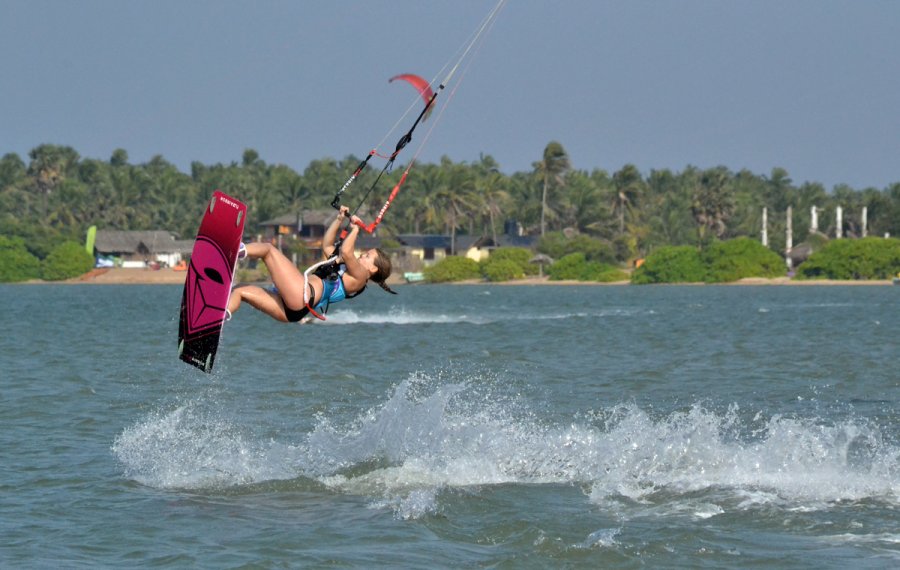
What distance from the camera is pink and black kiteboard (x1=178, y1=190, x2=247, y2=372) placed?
941cm

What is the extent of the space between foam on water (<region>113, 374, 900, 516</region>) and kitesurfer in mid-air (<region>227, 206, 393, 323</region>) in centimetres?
161

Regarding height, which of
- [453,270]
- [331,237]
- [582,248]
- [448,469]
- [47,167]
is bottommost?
[448,469]

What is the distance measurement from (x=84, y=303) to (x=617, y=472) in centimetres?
5086

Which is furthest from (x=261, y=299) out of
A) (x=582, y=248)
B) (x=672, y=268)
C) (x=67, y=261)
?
(x=67, y=261)

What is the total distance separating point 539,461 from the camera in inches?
432

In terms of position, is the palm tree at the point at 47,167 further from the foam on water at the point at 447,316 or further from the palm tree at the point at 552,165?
the foam on water at the point at 447,316

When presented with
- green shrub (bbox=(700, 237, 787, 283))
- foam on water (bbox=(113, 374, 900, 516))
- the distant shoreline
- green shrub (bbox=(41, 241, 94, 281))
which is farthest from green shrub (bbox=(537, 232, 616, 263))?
foam on water (bbox=(113, 374, 900, 516))

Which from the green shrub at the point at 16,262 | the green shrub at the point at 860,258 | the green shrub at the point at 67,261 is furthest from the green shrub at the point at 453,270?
the green shrub at the point at 16,262

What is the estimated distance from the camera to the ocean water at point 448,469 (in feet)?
27.6

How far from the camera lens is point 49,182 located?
121 metres

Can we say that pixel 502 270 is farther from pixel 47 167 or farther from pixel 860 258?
pixel 47 167

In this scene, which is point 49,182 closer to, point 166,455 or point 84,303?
point 84,303

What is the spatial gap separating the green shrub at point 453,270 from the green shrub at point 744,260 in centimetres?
1677

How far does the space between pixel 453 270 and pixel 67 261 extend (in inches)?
1138
